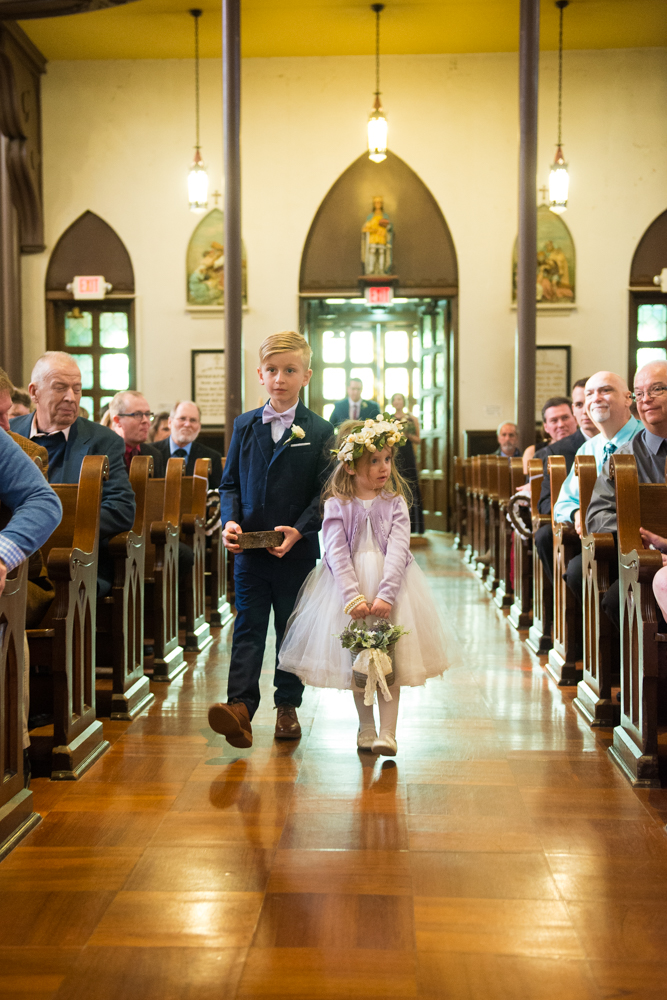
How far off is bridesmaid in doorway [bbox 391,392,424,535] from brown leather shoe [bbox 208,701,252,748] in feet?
20.2

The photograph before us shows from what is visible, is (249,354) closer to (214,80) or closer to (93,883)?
(214,80)

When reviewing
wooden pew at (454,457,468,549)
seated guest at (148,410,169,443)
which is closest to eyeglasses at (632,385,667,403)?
seated guest at (148,410,169,443)

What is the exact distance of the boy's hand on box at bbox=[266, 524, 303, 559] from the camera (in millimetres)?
3287

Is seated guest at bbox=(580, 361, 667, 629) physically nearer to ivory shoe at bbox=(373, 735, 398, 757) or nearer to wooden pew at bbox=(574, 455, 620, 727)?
wooden pew at bbox=(574, 455, 620, 727)

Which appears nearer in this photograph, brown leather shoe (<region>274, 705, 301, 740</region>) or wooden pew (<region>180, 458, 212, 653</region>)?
brown leather shoe (<region>274, 705, 301, 740</region>)

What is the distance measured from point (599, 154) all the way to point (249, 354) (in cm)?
498

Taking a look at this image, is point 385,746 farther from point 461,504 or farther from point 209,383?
point 209,383

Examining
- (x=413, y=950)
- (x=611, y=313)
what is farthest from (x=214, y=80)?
(x=413, y=950)

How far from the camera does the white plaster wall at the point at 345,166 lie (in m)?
11.5

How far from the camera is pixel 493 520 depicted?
738 centimetres

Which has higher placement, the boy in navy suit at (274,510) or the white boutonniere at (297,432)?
the white boutonniere at (297,432)

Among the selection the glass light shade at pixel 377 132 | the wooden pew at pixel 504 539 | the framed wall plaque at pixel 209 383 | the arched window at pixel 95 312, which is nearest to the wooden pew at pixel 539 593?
the wooden pew at pixel 504 539

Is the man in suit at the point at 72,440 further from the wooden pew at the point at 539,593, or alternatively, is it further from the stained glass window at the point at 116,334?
the stained glass window at the point at 116,334

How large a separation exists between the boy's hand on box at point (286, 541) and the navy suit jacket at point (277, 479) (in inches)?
2.2
